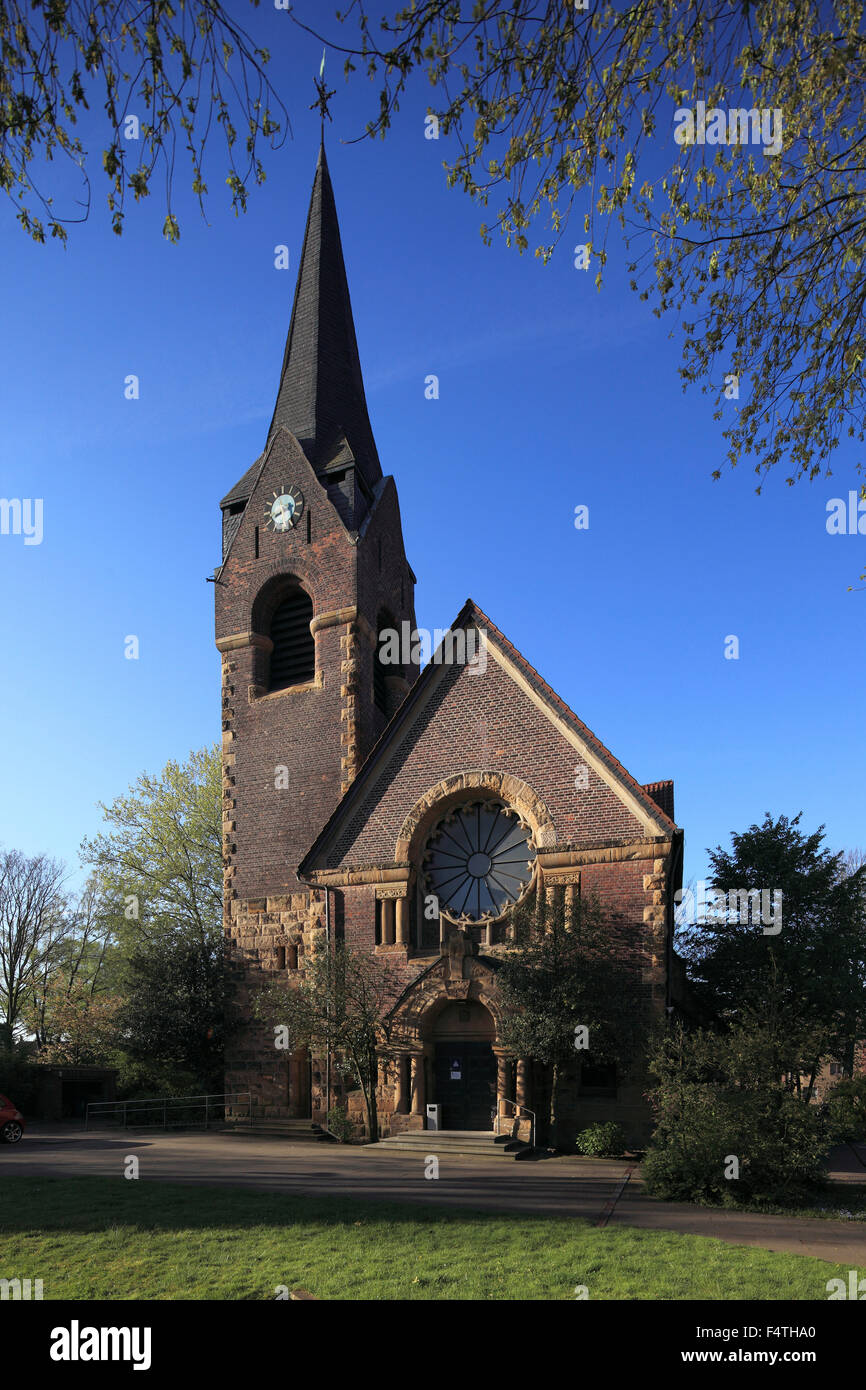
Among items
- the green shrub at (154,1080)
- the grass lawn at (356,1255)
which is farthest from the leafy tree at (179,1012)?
the grass lawn at (356,1255)

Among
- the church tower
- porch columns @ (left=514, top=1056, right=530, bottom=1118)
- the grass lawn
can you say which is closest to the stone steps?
porch columns @ (left=514, top=1056, right=530, bottom=1118)

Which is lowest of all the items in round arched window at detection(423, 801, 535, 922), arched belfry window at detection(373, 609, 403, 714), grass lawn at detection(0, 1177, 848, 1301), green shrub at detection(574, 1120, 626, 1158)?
green shrub at detection(574, 1120, 626, 1158)

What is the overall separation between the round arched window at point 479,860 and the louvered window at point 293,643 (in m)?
7.15

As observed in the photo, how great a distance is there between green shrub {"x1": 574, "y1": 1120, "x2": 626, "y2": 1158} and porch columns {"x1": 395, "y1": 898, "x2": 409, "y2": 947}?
20.2ft

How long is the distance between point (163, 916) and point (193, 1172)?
23.9m

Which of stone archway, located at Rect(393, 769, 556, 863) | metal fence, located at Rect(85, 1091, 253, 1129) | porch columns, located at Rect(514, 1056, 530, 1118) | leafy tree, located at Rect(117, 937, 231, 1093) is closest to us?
porch columns, located at Rect(514, 1056, 530, 1118)

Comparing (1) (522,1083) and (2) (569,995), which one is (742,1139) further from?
(1) (522,1083)

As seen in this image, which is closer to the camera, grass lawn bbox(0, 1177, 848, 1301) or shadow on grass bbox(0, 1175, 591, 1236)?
grass lawn bbox(0, 1177, 848, 1301)

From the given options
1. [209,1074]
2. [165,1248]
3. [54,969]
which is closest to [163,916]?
[209,1074]

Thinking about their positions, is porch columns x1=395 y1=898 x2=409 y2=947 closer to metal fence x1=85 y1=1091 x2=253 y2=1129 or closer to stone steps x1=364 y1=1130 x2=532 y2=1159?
stone steps x1=364 y1=1130 x2=532 y2=1159

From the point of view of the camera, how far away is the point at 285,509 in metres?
29.8

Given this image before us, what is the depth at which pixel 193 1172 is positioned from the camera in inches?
604

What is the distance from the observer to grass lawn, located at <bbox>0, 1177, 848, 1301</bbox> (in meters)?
8.16
